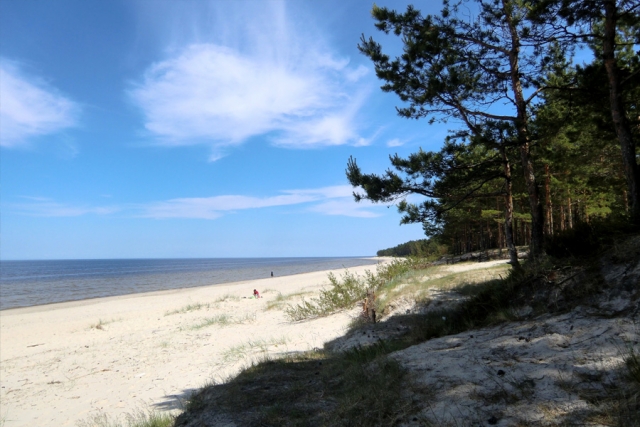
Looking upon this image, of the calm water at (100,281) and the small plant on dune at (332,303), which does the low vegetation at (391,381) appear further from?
the calm water at (100,281)

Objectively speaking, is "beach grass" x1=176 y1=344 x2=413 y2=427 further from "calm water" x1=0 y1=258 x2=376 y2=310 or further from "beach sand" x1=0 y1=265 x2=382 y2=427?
"calm water" x1=0 y1=258 x2=376 y2=310

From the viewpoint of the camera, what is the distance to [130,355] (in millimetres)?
10930

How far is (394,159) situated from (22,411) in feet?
31.2

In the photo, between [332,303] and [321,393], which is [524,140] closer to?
[321,393]

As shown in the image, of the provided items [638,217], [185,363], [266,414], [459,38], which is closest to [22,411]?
[185,363]

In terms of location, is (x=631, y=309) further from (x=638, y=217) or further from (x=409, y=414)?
(x=409, y=414)

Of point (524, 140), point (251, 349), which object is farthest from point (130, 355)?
point (524, 140)

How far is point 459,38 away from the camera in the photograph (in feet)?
28.7

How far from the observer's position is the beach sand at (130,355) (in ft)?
23.5

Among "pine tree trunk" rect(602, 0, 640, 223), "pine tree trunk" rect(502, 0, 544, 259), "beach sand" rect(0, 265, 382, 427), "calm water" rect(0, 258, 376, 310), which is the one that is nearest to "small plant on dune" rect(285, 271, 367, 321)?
"beach sand" rect(0, 265, 382, 427)

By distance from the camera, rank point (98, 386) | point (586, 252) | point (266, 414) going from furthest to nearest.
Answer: point (98, 386)
point (586, 252)
point (266, 414)

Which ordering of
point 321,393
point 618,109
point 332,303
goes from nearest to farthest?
point 321,393
point 618,109
point 332,303

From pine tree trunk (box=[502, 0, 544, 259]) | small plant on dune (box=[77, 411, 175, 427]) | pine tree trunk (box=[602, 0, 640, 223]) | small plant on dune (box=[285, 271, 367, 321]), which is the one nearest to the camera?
small plant on dune (box=[77, 411, 175, 427])

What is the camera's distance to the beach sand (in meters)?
7.16
